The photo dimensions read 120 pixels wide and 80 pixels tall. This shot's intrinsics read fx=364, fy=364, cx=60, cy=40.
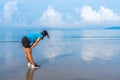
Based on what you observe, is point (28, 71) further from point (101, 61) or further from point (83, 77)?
point (101, 61)

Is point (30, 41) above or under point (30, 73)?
above

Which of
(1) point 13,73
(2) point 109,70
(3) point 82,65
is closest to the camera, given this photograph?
(1) point 13,73

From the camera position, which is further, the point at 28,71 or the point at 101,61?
the point at 101,61

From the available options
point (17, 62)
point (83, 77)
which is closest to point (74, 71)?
point (83, 77)

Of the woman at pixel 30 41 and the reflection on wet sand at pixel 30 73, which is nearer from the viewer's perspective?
the reflection on wet sand at pixel 30 73

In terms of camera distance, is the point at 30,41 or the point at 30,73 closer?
the point at 30,73

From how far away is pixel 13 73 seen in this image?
12.0 m

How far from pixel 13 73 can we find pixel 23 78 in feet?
3.26

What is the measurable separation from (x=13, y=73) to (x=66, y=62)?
3648mm

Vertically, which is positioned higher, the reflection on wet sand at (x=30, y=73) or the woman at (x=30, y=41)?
the woman at (x=30, y=41)

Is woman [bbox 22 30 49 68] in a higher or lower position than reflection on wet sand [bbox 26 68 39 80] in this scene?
higher

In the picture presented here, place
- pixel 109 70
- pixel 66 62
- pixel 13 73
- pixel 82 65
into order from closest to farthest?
pixel 13 73
pixel 109 70
pixel 82 65
pixel 66 62

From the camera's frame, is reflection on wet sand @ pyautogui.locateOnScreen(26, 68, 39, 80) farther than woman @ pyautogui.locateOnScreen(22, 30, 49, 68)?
No

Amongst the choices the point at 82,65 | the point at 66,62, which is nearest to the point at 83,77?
the point at 82,65
